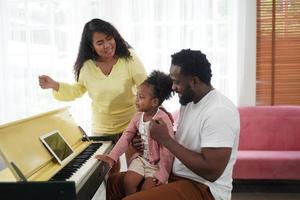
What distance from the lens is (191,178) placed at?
1683mm

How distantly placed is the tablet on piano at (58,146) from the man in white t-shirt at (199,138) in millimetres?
419

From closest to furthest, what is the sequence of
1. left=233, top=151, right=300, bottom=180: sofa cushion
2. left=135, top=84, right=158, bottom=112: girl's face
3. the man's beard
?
the man's beard
left=135, top=84, right=158, bottom=112: girl's face
left=233, top=151, right=300, bottom=180: sofa cushion

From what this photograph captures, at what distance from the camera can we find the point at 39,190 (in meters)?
1.33

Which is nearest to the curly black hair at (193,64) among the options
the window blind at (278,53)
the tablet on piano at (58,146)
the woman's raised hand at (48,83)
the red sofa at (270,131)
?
the tablet on piano at (58,146)

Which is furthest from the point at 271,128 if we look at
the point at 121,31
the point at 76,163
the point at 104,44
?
the point at 76,163

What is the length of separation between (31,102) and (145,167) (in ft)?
6.96

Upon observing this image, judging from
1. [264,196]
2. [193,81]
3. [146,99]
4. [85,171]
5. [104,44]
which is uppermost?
[104,44]

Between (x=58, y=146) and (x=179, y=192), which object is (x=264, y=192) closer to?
(x=179, y=192)

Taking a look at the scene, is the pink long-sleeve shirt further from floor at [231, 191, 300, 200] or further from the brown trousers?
floor at [231, 191, 300, 200]

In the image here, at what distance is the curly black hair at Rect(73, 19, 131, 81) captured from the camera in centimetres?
224

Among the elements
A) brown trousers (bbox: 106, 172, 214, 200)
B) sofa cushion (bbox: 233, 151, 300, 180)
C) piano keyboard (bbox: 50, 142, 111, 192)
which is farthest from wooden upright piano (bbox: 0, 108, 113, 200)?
sofa cushion (bbox: 233, 151, 300, 180)

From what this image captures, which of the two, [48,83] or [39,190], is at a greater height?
[48,83]

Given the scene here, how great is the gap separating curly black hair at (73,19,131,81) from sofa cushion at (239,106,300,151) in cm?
178

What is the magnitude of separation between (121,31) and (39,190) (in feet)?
8.23
